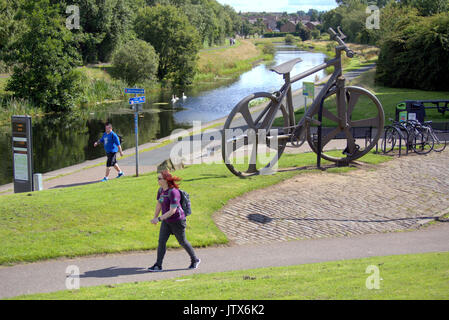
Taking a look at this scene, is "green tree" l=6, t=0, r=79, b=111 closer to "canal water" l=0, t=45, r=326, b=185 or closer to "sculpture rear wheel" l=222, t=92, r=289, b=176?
"canal water" l=0, t=45, r=326, b=185

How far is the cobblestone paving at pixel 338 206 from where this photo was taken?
432 inches

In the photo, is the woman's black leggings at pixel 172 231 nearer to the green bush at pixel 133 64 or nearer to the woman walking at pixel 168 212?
the woman walking at pixel 168 212

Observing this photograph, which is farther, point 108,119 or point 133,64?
point 133,64

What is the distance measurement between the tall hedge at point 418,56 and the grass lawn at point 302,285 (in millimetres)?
35400

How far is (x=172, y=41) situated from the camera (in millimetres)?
64750

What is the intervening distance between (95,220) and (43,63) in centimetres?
3751

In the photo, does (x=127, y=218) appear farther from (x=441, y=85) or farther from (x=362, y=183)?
(x=441, y=85)

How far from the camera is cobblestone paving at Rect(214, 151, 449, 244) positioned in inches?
432

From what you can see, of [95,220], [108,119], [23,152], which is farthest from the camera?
[108,119]

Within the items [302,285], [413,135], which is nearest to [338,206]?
[302,285]

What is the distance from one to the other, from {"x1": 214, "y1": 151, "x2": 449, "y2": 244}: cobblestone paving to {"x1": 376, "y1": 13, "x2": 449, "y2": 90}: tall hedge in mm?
27816

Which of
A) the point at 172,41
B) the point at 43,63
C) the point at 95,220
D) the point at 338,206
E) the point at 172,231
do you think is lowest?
the point at 338,206

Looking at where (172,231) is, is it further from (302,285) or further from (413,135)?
(413,135)

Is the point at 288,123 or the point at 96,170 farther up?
the point at 288,123
